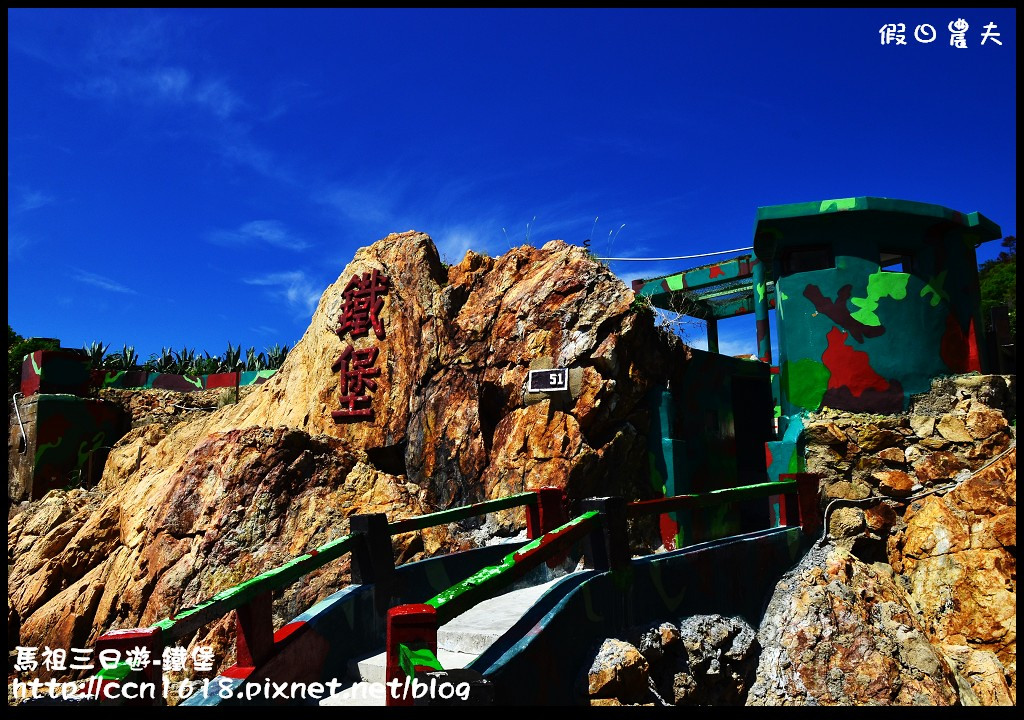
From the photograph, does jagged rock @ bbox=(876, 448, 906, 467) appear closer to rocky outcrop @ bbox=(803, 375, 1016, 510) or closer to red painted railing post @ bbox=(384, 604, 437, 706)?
rocky outcrop @ bbox=(803, 375, 1016, 510)

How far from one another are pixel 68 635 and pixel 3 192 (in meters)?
7.37

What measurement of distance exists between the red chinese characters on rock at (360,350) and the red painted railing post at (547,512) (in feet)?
19.4

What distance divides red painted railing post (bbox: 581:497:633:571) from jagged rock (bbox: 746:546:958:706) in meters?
2.25

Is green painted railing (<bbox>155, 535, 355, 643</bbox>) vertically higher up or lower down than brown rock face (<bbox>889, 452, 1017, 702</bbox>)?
higher up

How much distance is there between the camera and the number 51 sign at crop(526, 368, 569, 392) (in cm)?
1191

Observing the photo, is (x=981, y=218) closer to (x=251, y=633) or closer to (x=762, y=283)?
(x=762, y=283)

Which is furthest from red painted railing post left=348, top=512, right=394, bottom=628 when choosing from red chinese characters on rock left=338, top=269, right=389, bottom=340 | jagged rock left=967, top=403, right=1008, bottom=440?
jagged rock left=967, top=403, right=1008, bottom=440

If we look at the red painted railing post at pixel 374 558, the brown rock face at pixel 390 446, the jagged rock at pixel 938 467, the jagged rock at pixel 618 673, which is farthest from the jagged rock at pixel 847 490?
the red painted railing post at pixel 374 558

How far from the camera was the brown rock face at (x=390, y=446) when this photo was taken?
34.7ft

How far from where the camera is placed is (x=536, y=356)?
41.0 feet

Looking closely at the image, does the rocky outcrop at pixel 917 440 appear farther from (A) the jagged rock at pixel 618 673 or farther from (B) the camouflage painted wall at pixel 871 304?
(A) the jagged rock at pixel 618 673

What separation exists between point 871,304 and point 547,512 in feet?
24.3

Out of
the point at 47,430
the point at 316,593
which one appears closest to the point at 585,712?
the point at 316,593

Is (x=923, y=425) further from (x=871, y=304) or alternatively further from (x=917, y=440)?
(x=871, y=304)
